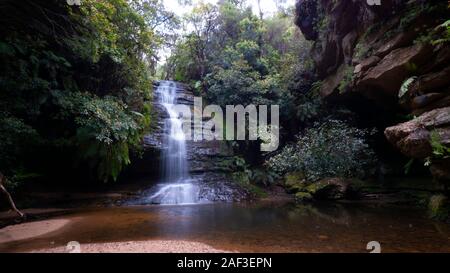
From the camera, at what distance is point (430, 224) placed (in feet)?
22.8

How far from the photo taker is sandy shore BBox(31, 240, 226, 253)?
4.80 metres

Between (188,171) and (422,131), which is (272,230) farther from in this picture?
(188,171)

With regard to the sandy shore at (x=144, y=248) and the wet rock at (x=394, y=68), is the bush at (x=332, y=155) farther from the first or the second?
the sandy shore at (x=144, y=248)

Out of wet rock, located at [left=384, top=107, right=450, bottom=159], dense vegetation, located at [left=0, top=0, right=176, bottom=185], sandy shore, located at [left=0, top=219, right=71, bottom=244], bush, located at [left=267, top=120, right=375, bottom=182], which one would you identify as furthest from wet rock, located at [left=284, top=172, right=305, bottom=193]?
sandy shore, located at [left=0, top=219, right=71, bottom=244]

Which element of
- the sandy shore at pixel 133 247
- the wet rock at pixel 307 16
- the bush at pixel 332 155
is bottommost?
the sandy shore at pixel 133 247

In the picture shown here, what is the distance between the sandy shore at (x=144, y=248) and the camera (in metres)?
4.80

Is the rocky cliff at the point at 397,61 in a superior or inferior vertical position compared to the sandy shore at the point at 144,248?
superior

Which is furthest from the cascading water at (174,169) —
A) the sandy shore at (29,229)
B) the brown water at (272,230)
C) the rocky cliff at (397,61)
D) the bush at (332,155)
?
the rocky cliff at (397,61)

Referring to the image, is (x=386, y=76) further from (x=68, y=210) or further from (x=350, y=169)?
(x=68, y=210)

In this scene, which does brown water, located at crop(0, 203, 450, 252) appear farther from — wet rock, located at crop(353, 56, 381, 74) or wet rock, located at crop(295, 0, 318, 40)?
wet rock, located at crop(295, 0, 318, 40)

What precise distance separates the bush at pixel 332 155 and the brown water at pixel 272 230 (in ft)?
11.2

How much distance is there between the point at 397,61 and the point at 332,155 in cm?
501

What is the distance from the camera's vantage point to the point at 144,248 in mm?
4930

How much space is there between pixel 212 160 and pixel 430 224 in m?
10.4
